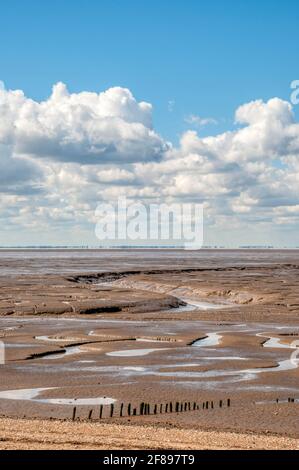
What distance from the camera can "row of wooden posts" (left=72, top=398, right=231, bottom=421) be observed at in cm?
1811

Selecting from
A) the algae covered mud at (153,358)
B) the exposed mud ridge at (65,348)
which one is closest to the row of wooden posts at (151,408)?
the algae covered mud at (153,358)

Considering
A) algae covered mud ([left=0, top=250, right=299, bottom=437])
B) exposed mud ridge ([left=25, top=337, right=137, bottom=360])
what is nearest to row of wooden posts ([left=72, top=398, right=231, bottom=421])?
algae covered mud ([left=0, top=250, right=299, bottom=437])

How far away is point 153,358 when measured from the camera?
27.1m

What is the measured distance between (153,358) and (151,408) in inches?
322

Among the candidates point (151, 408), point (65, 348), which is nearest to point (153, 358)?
point (65, 348)

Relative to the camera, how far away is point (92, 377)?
2322 centimetres

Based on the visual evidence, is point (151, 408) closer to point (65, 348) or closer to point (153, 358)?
point (153, 358)

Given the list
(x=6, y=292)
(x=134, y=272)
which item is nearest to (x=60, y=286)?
(x=6, y=292)

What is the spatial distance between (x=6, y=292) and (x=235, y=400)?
3819 centimetres

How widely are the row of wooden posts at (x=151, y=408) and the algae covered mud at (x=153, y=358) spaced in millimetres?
85

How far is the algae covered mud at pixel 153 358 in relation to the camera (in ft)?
61.3
